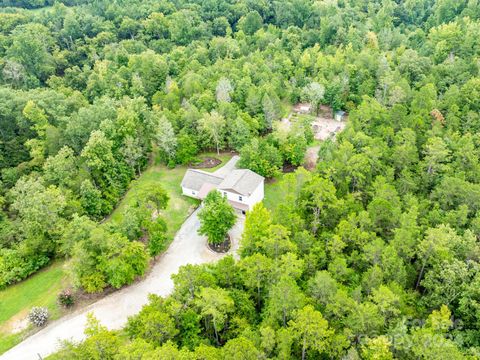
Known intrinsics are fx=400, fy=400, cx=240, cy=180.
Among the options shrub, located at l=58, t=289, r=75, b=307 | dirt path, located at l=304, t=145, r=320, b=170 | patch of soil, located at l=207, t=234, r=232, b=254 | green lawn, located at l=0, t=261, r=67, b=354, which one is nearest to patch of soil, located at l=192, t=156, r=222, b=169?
dirt path, located at l=304, t=145, r=320, b=170

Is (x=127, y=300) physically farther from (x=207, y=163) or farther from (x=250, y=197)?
(x=207, y=163)

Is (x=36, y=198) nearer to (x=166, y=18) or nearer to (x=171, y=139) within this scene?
(x=171, y=139)

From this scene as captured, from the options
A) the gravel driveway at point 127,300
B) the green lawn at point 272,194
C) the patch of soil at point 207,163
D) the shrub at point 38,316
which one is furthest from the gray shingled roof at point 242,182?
the shrub at point 38,316

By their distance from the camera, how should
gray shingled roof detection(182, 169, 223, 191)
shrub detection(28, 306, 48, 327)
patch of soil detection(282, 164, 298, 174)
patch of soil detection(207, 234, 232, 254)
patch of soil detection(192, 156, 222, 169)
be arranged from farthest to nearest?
patch of soil detection(192, 156, 222, 169) → patch of soil detection(282, 164, 298, 174) → gray shingled roof detection(182, 169, 223, 191) → patch of soil detection(207, 234, 232, 254) → shrub detection(28, 306, 48, 327)

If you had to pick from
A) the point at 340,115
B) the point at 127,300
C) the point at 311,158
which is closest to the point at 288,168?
the point at 311,158

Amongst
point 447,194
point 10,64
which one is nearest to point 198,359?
point 447,194

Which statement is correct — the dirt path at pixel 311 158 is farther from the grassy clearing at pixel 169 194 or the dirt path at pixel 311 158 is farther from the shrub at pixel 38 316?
the shrub at pixel 38 316

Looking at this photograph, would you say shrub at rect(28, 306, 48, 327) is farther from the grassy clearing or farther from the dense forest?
the grassy clearing
